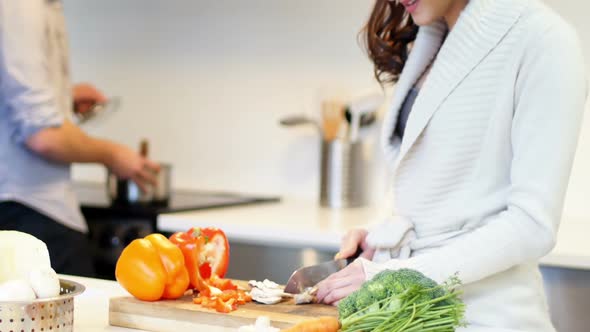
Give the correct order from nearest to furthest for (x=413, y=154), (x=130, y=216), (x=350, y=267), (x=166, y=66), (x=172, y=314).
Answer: (x=172, y=314) < (x=350, y=267) < (x=413, y=154) < (x=130, y=216) < (x=166, y=66)

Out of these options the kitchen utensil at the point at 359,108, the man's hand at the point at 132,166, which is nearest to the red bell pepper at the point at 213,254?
the man's hand at the point at 132,166

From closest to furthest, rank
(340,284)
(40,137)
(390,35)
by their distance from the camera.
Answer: (340,284) → (390,35) → (40,137)

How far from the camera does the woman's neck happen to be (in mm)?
1709

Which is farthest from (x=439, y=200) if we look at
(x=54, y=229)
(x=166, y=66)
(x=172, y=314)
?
(x=166, y=66)

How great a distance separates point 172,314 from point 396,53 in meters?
0.85

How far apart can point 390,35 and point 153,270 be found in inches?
31.7

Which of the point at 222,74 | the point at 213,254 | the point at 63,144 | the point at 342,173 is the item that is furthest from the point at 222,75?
the point at 213,254

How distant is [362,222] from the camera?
Result: 250cm

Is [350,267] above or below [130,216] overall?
above

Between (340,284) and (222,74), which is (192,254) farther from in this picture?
(222,74)

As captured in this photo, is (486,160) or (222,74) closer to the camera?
(486,160)

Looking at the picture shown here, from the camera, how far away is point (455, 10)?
1715 mm

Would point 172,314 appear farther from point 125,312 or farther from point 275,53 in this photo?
point 275,53

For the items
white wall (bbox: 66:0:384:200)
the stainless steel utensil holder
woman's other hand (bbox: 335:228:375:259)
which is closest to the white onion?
woman's other hand (bbox: 335:228:375:259)
